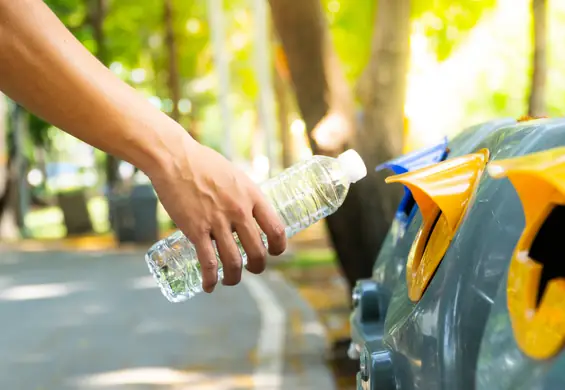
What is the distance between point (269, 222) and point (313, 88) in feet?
16.3

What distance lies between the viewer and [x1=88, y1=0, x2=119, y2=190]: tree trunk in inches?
905

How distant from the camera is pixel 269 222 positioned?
1923 mm

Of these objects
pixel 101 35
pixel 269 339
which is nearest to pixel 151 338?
pixel 269 339

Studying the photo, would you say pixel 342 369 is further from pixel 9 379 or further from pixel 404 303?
pixel 404 303

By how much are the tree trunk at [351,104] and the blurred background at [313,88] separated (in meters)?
0.01

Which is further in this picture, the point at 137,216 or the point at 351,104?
the point at 137,216

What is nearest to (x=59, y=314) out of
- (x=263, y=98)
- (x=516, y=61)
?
(x=263, y=98)

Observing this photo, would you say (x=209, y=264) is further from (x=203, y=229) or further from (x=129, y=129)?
(x=129, y=129)

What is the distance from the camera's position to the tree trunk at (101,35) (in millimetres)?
22984

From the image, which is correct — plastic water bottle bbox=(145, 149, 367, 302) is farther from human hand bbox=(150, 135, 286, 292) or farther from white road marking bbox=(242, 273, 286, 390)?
white road marking bbox=(242, 273, 286, 390)

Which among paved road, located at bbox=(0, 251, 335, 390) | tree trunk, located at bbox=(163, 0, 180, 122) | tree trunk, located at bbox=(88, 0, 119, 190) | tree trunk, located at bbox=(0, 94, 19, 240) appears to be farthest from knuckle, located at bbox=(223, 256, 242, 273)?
tree trunk, located at bbox=(163, 0, 180, 122)

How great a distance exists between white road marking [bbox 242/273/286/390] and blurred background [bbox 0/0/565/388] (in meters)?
0.49

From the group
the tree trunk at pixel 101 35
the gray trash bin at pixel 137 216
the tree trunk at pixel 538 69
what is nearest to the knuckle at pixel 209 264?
the tree trunk at pixel 538 69

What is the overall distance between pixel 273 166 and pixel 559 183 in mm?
13916
